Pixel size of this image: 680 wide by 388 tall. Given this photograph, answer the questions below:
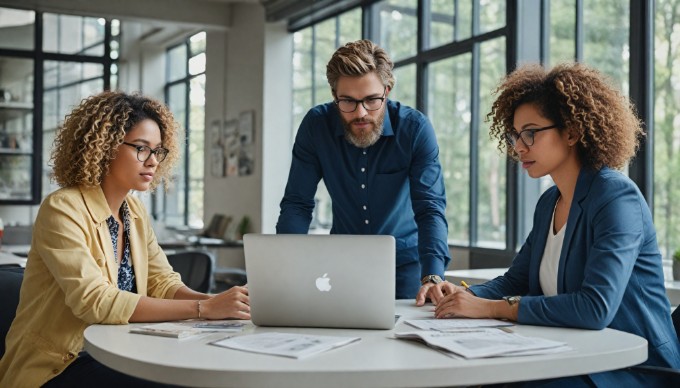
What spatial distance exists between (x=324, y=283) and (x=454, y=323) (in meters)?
0.37

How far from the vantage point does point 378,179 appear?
9.81 feet

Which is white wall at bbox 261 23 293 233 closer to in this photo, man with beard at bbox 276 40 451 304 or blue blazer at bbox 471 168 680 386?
man with beard at bbox 276 40 451 304

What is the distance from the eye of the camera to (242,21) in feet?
31.1

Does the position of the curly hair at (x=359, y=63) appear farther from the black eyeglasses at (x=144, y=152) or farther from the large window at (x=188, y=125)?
the large window at (x=188, y=125)

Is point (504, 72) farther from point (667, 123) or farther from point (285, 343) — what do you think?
point (285, 343)

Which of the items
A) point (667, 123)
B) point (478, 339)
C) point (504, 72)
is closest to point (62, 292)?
point (478, 339)

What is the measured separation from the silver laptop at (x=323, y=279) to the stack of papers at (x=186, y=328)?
10cm

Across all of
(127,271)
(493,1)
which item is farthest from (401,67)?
(127,271)

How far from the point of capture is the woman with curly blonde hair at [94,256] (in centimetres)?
207

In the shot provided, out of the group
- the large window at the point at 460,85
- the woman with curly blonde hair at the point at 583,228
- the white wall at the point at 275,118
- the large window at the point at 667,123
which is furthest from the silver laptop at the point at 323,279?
the white wall at the point at 275,118

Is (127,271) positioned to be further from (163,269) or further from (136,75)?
(136,75)

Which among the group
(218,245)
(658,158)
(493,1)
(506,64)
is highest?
(493,1)

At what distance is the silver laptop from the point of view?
1937mm

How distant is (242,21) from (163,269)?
23.7ft
